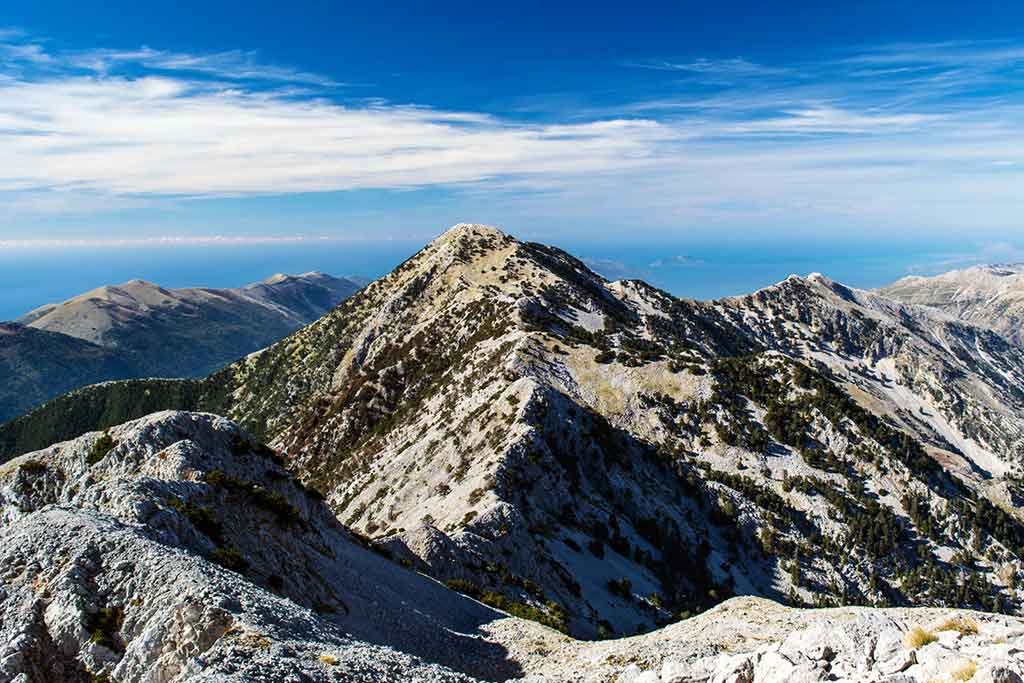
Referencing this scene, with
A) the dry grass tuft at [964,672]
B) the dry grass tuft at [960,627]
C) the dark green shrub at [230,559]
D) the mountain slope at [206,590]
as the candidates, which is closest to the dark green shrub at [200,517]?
the mountain slope at [206,590]

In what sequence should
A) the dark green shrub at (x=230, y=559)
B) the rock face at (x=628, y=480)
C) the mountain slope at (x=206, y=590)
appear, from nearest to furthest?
the mountain slope at (x=206, y=590)
the dark green shrub at (x=230, y=559)
the rock face at (x=628, y=480)

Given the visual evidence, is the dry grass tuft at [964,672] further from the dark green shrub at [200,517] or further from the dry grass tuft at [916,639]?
the dark green shrub at [200,517]

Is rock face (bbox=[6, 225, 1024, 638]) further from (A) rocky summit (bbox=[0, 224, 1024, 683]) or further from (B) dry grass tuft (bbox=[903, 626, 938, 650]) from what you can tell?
(B) dry grass tuft (bbox=[903, 626, 938, 650])

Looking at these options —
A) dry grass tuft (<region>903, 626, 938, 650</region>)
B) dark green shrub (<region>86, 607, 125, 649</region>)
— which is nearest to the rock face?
dark green shrub (<region>86, 607, 125, 649</region>)

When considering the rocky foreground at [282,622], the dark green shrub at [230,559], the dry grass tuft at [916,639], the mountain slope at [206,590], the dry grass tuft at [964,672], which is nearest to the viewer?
the dry grass tuft at [964,672]

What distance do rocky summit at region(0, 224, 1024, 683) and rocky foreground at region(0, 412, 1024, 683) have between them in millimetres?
115

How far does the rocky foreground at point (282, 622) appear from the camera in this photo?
54.5ft

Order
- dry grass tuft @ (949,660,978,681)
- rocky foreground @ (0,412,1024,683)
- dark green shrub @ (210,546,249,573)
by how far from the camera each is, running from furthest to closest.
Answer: dark green shrub @ (210,546,249,573)
rocky foreground @ (0,412,1024,683)
dry grass tuft @ (949,660,978,681)

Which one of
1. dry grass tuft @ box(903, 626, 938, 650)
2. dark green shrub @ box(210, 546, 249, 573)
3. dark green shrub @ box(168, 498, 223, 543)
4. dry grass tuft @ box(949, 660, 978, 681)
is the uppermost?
dry grass tuft @ box(949, 660, 978, 681)

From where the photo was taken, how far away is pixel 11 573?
2058 cm

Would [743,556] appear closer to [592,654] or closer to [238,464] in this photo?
[592,654]

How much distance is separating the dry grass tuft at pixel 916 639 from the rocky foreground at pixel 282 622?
34mm

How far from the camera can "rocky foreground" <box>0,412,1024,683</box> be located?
655 inches

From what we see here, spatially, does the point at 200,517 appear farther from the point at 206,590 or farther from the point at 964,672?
the point at 964,672
